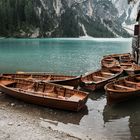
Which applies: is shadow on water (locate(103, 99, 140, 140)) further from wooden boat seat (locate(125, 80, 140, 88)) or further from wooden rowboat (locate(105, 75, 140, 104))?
wooden boat seat (locate(125, 80, 140, 88))

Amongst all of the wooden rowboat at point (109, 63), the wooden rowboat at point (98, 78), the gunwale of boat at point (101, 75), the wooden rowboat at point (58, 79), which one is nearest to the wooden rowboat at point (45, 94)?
the wooden rowboat at point (58, 79)

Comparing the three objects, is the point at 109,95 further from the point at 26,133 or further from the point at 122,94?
the point at 26,133

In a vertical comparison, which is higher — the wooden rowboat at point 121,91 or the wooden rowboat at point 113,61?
the wooden rowboat at point 121,91

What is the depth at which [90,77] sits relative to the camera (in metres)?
31.0

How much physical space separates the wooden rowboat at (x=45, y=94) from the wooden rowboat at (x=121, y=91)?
2.03 metres

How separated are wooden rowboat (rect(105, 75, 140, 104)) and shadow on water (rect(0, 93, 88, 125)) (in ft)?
7.17

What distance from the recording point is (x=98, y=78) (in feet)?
101

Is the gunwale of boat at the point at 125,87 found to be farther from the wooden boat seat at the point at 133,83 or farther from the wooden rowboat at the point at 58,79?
the wooden rowboat at the point at 58,79

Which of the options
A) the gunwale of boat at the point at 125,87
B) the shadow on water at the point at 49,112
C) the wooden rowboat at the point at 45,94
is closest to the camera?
the shadow on water at the point at 49,112

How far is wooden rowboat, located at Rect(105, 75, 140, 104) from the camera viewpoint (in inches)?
910

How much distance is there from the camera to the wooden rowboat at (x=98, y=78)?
93.2ft

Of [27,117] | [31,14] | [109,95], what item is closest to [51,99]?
[27,117]

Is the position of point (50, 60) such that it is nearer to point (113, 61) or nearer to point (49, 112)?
point (113, 61)

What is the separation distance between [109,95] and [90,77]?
26.2 ft
